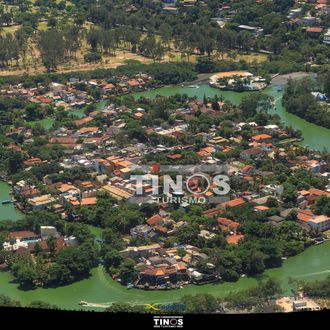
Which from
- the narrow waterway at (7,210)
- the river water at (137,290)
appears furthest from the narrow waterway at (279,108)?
the narrow waterway at (7,210)

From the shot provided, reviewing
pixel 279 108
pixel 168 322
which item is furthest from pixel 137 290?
pixel 279 108

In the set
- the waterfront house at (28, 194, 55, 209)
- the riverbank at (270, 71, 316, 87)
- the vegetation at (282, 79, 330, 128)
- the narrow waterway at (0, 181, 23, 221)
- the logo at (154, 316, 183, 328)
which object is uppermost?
the logo at (154, 316, 183, 328)

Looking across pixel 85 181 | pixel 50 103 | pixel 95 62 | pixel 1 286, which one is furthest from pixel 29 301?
pixel 95 62

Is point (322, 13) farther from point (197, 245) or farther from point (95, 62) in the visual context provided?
point (197, 245)

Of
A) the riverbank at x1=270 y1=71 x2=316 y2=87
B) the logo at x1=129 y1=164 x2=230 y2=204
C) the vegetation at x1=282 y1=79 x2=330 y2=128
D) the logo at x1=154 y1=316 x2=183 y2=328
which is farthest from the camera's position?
the riverbank at x1=270 y1=71 x2=316 y2=87

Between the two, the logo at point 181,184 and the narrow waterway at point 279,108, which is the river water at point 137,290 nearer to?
the logo at point 181,184

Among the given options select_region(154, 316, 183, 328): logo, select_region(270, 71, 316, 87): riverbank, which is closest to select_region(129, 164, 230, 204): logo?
select_region(270, 71, 316, 87): riverbank

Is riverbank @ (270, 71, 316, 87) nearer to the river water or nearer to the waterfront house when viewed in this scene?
the waterfront house

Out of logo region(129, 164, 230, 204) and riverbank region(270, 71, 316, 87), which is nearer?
logo region(129, 164, 230, 204)
